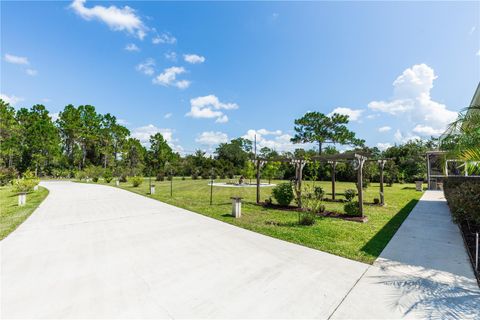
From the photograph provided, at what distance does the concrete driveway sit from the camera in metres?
2.46

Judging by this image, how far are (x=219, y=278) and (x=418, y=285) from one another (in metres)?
2.81

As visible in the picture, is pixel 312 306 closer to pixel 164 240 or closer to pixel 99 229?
pixel 164 240

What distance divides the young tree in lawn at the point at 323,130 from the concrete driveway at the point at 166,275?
2532 cm

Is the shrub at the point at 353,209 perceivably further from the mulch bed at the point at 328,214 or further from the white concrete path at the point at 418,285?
the white concrete path at the point at 418,285

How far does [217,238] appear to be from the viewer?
5059 millimetres

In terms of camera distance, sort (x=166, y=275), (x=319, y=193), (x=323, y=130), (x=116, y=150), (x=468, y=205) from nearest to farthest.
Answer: (x=166, y=275) < (x=468, y=205) < (x=319, y=193) < (x=323, y=130) < (x=116, y=150)

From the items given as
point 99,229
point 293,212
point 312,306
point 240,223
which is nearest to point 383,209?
point 293,212

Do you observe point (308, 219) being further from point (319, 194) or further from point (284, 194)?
point (284, 194)

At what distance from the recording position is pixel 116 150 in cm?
4128

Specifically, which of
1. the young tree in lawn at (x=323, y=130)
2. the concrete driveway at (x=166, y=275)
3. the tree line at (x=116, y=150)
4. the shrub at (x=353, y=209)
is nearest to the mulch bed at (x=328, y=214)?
the shrub at (x=353, y=209)

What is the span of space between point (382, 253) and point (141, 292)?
430 cm

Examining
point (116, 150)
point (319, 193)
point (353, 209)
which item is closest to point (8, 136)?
point (116, 150)

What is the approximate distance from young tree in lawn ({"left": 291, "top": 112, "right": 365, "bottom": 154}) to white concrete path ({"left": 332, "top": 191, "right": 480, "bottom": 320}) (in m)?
24.2

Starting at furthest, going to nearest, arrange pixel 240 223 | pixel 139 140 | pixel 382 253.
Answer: pixel 139 140 → pixel 240 223 → pixel 382 253
